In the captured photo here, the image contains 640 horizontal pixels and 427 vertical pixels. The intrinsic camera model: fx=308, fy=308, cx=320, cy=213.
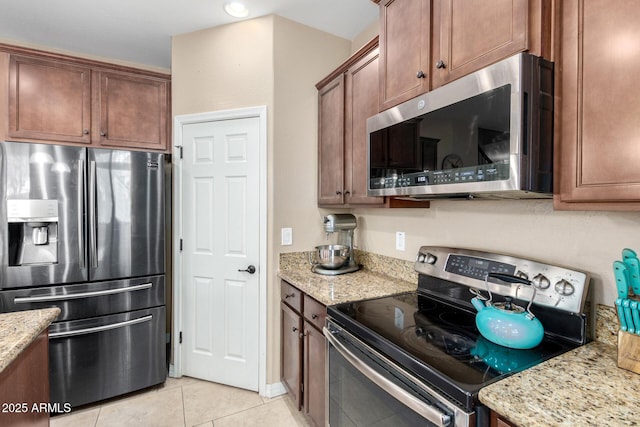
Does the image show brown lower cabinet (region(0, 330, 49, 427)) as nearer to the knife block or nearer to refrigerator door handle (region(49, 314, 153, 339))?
refrigerator door handle (region(49, 314, 153, 339))

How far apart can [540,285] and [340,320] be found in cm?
81

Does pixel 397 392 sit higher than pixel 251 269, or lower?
lower

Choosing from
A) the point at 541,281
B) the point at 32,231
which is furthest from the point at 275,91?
the point at 541,281

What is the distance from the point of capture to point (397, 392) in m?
1.02

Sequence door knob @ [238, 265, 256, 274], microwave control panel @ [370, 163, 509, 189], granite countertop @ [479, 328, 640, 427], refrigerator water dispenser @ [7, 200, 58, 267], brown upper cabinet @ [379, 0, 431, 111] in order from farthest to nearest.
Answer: door knob @ [238, 265, 256, 274] → refrigerator water dispenser @ [7, 200, 58, 267] → brown upper cabinet @ [379, 0, 431, 111] → microwave control panel @ [370, 163, 509, 189] → granite countertop @ [479, 328, 640, 427]

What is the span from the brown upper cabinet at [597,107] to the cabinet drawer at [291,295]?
4.75 feet

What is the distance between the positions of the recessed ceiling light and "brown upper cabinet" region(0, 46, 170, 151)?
0.92m

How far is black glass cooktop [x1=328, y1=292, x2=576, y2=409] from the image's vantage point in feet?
2.93

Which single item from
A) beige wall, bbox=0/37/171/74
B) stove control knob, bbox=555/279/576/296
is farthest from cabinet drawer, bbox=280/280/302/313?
beige wall, bbox=0/37/171/74

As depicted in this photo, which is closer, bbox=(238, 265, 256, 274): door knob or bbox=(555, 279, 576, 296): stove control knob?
bbox=(555, 279, 576, 296): stove control knob

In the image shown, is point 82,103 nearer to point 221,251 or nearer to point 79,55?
point 79,55

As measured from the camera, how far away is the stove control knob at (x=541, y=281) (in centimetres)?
116

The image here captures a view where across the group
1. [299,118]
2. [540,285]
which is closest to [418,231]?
[540,285]

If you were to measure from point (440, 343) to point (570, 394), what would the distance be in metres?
0.38
